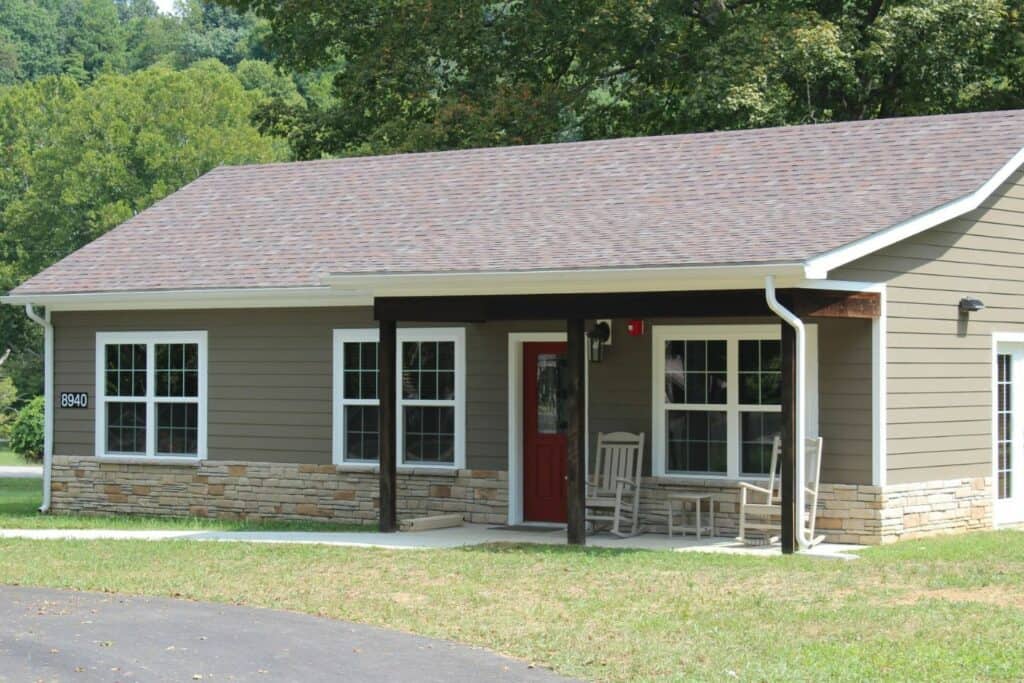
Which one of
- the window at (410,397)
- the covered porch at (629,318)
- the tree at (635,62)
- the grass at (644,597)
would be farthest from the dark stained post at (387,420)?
the tree at (635,62)

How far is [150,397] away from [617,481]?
649cm

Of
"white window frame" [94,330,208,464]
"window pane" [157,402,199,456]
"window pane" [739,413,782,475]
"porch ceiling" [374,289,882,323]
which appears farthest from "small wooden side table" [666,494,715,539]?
"window pane" [157,402,199,456]

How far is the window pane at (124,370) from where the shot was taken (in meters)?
20.2

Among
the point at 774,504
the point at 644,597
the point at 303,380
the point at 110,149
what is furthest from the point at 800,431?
the point at 110,149

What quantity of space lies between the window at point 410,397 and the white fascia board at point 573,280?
1846 mm

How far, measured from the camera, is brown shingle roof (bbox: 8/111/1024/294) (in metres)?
15.5

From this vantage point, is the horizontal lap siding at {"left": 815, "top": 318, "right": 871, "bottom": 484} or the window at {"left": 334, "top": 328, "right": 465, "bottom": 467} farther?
the window at {"left": 334, "top": 328, "right": 465, "bottom": 467}

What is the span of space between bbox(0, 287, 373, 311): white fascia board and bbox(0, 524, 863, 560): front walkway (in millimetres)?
2694

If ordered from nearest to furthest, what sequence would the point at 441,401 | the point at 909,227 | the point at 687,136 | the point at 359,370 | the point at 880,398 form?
the point at 909,227 → the point at 880,398 → the point at 441,401 → the point at 359,370 → the point at 687,136

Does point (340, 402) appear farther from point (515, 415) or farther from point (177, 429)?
point (177, 429)

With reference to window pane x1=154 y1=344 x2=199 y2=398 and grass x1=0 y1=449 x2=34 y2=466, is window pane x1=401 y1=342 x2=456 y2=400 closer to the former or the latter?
window pane x1=154 y1=344 x2=199 y2=398

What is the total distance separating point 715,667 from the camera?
31.7 ft

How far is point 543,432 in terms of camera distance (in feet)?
58.9

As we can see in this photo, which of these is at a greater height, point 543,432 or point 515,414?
point 515,414
